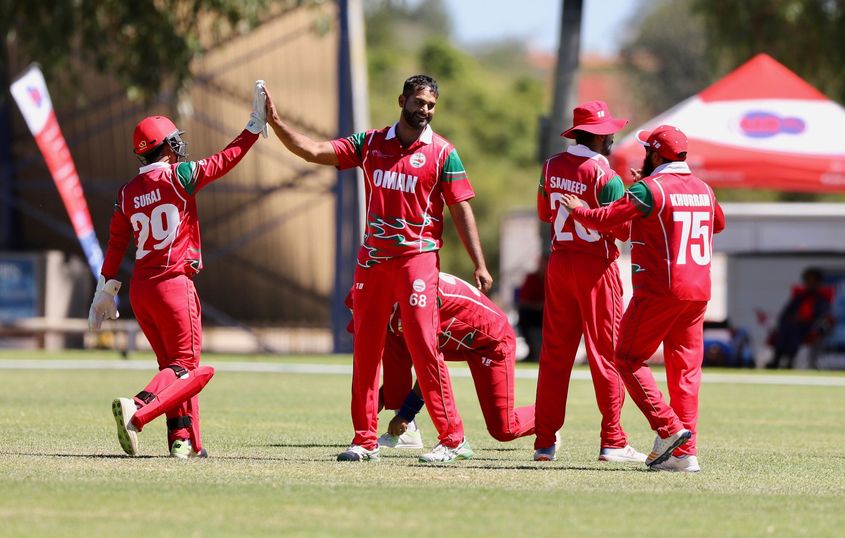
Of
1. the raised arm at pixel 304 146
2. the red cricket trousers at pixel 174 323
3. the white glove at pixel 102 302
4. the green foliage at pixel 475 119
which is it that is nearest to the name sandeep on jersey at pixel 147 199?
the red cricket trousers at pixel 174 323

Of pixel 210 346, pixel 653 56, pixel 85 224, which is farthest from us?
pixel 653 56

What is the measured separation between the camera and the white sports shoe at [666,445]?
8.71 metres

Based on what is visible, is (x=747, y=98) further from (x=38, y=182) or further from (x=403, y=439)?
(x=38, y=182)

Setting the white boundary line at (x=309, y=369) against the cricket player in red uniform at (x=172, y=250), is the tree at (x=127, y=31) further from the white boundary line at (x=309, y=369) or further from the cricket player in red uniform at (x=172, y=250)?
the cricket player in red uniform at (x=172, y=250)

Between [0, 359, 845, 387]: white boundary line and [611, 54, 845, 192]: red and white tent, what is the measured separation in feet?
7.78

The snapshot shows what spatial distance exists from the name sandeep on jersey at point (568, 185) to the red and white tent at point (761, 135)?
10.2 meters

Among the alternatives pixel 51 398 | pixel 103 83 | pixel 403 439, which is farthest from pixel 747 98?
pixel 103 83

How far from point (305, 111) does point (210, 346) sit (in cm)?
539

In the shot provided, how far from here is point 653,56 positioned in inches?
3617

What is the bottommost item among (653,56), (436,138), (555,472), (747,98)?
(555,472)

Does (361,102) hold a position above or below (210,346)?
above

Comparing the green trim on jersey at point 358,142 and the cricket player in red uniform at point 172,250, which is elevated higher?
the green trim on jersey at point 358,142

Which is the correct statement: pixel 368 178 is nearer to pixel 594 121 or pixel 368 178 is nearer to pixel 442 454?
pixel 594 121

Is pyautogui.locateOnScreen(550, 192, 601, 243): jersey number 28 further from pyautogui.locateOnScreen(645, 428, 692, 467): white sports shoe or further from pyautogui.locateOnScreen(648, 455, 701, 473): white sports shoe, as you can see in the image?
pyautogui.locateOnScreen(648, 455, 701, 473): white sports shoe
